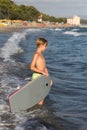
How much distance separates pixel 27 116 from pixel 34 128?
65 centimetres

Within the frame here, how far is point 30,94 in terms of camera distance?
23.8 ft

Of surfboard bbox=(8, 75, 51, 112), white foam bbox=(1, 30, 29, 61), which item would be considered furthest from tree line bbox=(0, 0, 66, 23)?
surfboard bbox=(8, 75, 51, 112)

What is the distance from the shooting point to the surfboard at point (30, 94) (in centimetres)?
702

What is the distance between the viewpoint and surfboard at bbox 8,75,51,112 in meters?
7.02

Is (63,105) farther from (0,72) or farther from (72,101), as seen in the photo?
(0,72)

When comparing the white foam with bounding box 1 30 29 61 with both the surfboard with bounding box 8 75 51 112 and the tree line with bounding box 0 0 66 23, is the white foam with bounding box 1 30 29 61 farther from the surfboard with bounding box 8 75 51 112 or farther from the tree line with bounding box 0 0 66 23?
the tree line with bounding box 0 0 66 23

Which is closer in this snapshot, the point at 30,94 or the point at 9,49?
the point at 30,94

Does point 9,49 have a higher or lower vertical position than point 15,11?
higher

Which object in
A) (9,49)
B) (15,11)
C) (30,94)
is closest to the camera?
(30,94)

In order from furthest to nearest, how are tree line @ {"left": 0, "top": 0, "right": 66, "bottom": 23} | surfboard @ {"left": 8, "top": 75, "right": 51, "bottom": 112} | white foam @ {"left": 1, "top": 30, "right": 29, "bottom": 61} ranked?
tree line @ {"left": 0, "top": 0, "right": 66, "bottom": 23}, white foam @ {"left": 1, "top": 30, "right": 29, "bottom": 61}, surfboard @ {"left": 8, "top": 75, "right": 51, "bottom": 112}

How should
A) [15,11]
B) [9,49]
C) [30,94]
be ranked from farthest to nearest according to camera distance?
[15,11] < [9,49] < [30,94]

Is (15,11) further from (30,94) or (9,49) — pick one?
(30,94)

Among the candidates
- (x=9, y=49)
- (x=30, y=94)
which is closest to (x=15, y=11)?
(x=9, y=49)

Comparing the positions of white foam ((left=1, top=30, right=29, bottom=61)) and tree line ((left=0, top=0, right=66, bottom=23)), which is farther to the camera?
tree line ((left=0, top=0, right=66, bottom=23))
